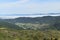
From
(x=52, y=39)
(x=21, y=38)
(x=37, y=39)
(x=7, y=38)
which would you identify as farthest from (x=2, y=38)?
(x=52, y=39)

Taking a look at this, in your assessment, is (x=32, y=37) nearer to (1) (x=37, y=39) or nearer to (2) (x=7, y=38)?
(1) (x=37, y=39)

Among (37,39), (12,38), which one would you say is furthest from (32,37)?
(12,38)

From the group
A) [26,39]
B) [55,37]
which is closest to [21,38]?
[26,39]

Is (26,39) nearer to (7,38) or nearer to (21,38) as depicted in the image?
(21,38)

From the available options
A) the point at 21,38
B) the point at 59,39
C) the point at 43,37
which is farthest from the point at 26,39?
the point at 59,39

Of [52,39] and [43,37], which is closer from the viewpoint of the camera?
[52,39]

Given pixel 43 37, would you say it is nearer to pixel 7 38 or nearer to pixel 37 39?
pixel 37 39
